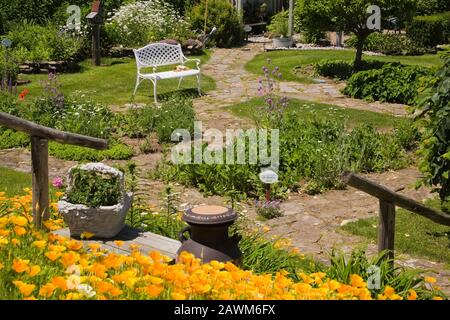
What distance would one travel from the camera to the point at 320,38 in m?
21.2

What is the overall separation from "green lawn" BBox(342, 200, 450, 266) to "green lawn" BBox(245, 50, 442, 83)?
8.14 meters

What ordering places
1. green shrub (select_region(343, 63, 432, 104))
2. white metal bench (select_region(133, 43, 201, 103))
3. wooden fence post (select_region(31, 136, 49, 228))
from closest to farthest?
wooden fence post (select_region(31, 136, 49, 228)) → green shrub (select_region(343, 63, 432, 104)) → white metal bench (select_region(133, 43, 201, 103))

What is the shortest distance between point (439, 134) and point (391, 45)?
13.8 metres

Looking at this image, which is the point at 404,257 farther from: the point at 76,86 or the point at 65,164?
the point at 76,86

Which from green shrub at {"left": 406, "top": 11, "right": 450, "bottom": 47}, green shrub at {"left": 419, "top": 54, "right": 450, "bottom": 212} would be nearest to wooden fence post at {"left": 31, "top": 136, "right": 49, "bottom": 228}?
green shrub at {"left": 419, "top": 54, "right": 450, "bottom": 212}

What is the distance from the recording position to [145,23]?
18.0 m

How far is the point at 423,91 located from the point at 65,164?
428cm

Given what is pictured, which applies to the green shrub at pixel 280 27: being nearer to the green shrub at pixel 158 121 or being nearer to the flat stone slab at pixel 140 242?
the green shrub at pixel 158 121

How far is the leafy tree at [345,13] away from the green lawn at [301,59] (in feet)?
3.89

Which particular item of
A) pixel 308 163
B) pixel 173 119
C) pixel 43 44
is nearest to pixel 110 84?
pixel 43 44

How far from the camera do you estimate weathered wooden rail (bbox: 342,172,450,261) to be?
4.27m

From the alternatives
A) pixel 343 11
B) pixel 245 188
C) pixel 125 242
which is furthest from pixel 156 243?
pixel 343 11

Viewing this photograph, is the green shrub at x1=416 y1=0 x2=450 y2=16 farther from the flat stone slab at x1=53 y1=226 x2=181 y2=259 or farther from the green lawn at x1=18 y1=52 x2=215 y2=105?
the flat stone slab at x1=53 y1=226 x2=181 y2=259

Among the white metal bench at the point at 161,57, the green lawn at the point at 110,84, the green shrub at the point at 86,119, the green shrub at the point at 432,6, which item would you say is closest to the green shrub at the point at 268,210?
the green shrub at the point at 86,119
